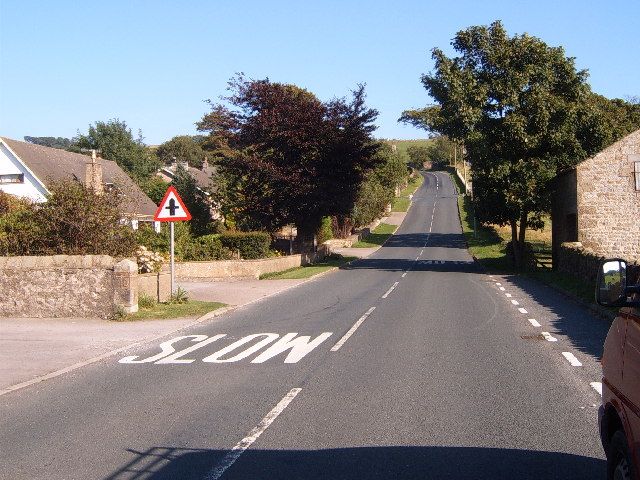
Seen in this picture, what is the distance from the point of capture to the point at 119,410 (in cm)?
787

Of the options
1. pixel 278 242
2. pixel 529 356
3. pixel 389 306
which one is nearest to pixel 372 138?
pixel 278 242

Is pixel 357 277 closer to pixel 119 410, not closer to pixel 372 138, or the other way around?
pixel 372 138

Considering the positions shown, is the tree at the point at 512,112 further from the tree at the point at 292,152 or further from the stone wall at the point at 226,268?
the stone wall at the point at 226,268

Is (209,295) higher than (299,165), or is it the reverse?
(299,165)

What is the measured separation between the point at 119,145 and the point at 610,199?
161 ft

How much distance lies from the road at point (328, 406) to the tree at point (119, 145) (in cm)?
5535

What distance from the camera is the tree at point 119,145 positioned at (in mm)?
68125

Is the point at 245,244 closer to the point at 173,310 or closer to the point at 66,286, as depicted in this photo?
the point at 173,310

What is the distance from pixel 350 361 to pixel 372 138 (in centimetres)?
2947

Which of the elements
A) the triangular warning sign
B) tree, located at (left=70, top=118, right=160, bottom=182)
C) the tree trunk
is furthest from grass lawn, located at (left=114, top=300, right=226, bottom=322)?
tree, located at (left=70, top=118, right=160, bottom=182)

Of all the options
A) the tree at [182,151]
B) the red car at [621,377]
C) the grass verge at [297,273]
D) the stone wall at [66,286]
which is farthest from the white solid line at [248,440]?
the tree at [182,151]

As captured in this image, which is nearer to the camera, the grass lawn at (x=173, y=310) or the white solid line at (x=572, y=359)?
the white solid line at (x=572, y=359)

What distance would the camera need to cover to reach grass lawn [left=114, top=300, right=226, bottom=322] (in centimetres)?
1598

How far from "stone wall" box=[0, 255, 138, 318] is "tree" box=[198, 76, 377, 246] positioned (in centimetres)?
2007
